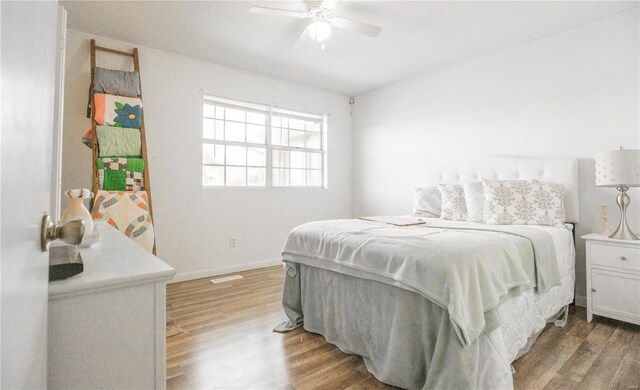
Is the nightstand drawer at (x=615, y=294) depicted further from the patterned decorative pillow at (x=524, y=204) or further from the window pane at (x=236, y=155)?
the window pane at (x=236, y=155)

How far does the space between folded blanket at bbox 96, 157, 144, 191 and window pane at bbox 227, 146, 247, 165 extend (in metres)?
1.18

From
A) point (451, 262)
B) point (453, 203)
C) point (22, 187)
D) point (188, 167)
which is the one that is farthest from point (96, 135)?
point (453, 203)

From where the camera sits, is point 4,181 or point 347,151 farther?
point 347,151

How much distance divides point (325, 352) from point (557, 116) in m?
3.01

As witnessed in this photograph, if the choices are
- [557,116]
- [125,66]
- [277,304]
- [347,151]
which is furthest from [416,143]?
[125,66]

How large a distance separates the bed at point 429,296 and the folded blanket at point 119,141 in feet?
6.11

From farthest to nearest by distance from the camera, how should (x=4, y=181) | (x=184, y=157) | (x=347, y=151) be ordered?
1. (x=347, y=151)
2. (x=184, y=157)
3. (x=4, y=181)

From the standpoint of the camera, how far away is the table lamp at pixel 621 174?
229cm

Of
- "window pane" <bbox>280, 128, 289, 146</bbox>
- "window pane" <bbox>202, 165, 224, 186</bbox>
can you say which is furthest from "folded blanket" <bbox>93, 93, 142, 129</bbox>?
"window pane" <bbox>280, 128, 289, 146</bbox>

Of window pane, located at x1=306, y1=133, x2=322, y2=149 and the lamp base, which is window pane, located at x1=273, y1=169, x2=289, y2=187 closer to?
window pane, located at x1=306, y1=133, x2=322, y2=149

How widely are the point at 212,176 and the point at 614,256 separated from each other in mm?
3927

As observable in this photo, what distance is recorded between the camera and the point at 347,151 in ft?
17.0

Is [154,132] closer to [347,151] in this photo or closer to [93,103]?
[93,103]

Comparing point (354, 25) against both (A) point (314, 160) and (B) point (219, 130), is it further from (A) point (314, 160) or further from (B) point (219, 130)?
(A) point (314, 160)
